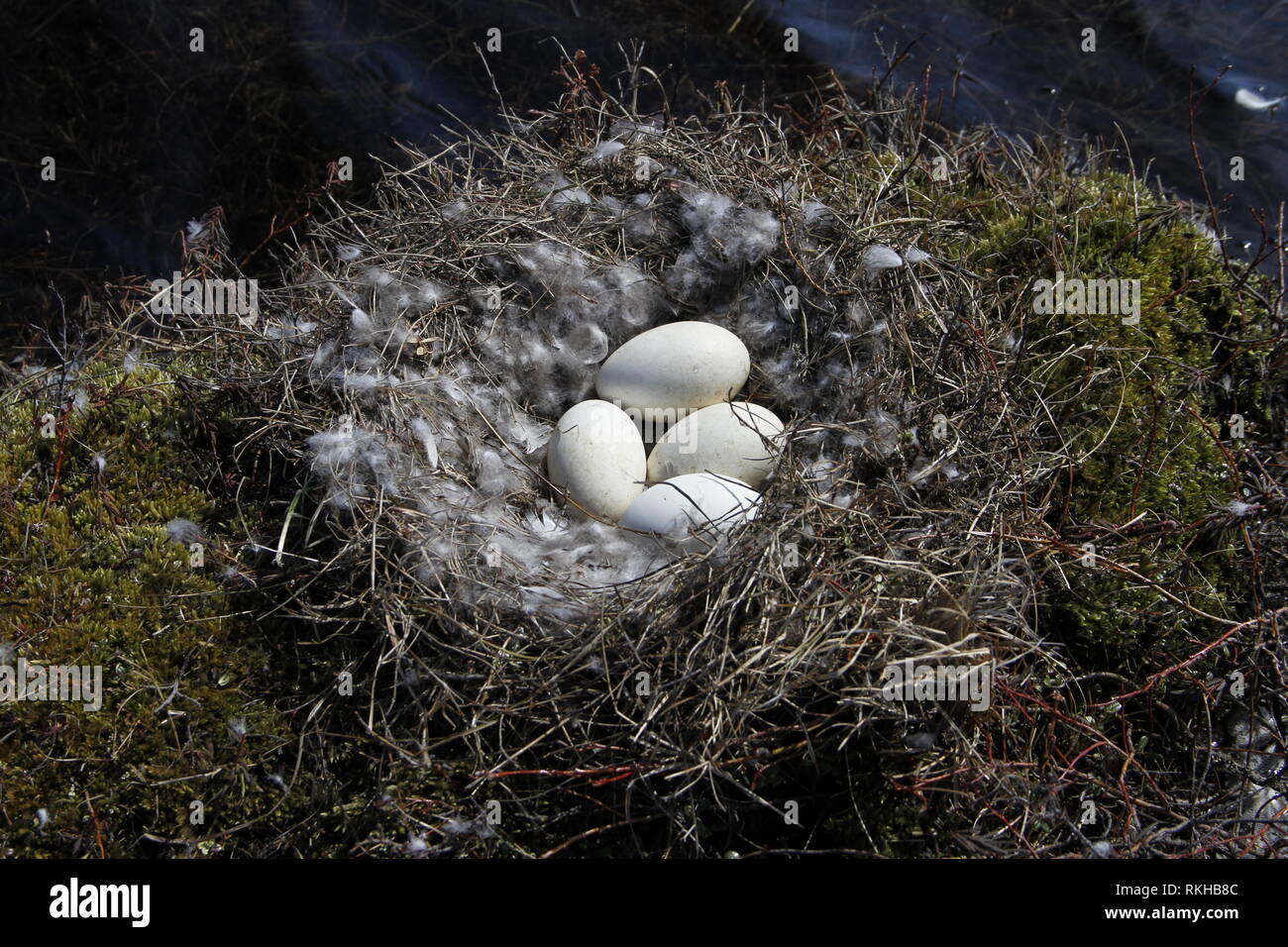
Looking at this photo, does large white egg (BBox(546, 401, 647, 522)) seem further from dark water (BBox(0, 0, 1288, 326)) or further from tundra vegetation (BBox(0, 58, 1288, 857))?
dark water (BBox(0, 0, 1288, 326))

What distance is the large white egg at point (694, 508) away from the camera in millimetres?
2201

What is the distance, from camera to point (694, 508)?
226 centimetres

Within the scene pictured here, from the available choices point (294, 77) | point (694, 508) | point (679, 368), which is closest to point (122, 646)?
point (694, 508)

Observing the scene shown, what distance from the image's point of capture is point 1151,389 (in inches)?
99.0

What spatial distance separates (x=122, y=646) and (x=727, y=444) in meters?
1.46

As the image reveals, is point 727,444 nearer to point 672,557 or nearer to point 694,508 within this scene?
point 694,508

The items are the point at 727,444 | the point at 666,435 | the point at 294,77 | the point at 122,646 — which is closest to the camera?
the point at 122,646

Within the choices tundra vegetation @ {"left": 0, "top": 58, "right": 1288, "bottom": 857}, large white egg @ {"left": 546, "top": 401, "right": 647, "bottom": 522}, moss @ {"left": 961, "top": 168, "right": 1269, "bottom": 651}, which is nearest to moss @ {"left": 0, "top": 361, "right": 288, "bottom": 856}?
tundra vegetation @ {"left": 0, "top": 58, "right": 1288, "bottom": 857}

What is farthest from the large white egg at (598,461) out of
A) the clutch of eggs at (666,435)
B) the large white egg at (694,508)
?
the large white egg at (694,508)

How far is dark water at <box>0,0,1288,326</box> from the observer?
3381mm

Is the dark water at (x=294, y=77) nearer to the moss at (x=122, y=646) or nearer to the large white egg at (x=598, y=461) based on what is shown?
the moss at (x=122, y=646)

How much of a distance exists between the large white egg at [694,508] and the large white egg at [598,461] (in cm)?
11

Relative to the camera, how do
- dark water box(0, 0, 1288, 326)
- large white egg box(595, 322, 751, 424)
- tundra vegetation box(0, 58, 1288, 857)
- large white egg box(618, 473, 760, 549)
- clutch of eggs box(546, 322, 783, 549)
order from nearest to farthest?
tundra vegetation box(0, 58, 1288, 857)
large white egg box(618, 473, 760, 549)
clutch of eggs box(546, 322, 783, 549)
large white egg box(595, 322, 751, 424)
dark water box(0, 0, 1288, 326)

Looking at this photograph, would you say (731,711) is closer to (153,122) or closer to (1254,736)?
(1254,736)
